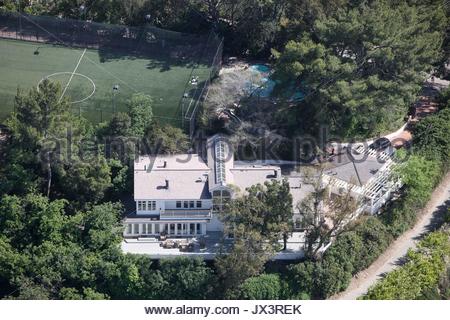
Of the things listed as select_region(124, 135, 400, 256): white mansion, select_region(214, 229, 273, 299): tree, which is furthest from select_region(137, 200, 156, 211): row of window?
select_region(214, 229, 273, 299): tree

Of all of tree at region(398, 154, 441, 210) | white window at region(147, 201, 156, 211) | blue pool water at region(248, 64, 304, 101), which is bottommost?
white window at region(147, 201, 156, 211)

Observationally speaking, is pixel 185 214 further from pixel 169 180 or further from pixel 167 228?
pixel 169 180

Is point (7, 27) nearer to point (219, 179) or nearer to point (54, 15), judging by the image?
point (54, 15)

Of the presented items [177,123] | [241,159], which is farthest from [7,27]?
[241,159]

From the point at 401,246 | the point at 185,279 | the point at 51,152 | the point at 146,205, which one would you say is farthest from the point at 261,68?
the point at 185,279

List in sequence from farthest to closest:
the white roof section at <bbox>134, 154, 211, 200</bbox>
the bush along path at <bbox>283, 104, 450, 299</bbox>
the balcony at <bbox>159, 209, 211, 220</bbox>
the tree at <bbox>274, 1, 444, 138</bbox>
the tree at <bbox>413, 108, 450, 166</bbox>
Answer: the tree at <bbox>413, 108, 450, 166</bbox>, the tree at <bbox>274, 1, 444, 138</bbox>, the white roof section at <bbox>134, 154, 211, 200</bbox>, the balcony at <bbox>159, 209, 211, 220</bbox>, the bush along path at <bbox>283, 104, 450, 299</bbox>

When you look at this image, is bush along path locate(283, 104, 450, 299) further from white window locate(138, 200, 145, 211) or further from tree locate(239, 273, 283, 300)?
white window locate(138, 200, 145, 211)

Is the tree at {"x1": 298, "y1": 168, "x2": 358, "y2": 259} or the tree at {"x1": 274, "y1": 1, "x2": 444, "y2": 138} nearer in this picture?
the tree at {"x1": 298, "y1": 168, "x2": 358, "y2": 259}
